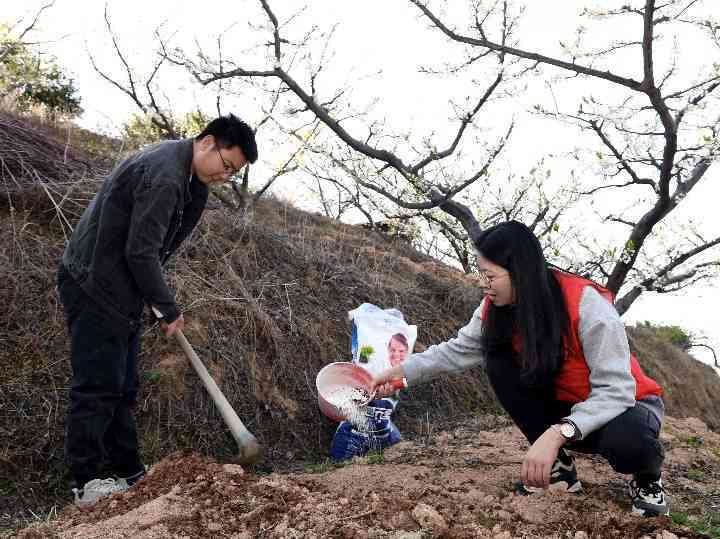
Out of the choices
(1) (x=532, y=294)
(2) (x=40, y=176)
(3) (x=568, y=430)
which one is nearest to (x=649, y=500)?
(3) (x=568, y=430)

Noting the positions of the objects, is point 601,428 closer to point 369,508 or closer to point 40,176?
point 369,508

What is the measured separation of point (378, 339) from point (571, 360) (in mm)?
1789

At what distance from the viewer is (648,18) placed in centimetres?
457

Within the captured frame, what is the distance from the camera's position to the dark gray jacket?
7.70ft

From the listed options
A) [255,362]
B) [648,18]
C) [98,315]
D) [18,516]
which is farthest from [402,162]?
[18,516]

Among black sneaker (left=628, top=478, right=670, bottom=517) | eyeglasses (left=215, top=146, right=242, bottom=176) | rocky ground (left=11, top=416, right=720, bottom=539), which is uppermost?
eyeglasses (left=215, top=146, right=242, bottom=176)

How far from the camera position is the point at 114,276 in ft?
8.00

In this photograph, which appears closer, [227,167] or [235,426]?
[227,167]

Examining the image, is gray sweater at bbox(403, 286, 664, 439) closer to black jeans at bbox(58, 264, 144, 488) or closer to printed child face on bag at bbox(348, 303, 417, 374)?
black jeans at bbox(58, 264, 144, 488)

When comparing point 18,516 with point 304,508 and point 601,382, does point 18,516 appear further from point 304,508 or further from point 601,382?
point 601,382

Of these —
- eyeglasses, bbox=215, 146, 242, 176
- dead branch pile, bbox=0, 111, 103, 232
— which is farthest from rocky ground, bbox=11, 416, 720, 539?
dead branch pile, bbox=0, 111, 103, 232

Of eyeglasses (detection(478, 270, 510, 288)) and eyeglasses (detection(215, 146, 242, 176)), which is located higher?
eyeglasses (detection(215, 146, 242, 176))

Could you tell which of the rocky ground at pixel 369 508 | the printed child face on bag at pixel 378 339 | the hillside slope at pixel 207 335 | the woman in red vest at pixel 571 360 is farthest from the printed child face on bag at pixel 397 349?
the woman in red vest at pixel 571 360

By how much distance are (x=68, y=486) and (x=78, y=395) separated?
1.89ft
